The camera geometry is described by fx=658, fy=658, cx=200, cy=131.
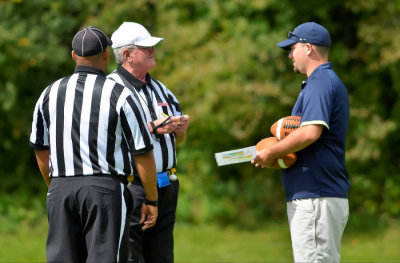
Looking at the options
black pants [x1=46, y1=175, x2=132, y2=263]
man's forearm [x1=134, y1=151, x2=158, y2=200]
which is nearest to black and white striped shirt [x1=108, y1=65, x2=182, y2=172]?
man's forearm [x1=134, y1=151, x2=158, y2=200]

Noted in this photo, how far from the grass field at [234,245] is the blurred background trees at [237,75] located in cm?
44

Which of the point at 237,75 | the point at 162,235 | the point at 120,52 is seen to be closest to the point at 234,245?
the point at 237,75

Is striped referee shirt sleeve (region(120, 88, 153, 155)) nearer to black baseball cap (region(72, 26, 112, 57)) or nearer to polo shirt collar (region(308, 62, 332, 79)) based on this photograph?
black baseball cap (region(72, 26, 112, 57))

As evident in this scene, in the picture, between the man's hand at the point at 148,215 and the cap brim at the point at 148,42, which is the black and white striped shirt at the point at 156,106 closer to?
the cap brim at the point at 148,42

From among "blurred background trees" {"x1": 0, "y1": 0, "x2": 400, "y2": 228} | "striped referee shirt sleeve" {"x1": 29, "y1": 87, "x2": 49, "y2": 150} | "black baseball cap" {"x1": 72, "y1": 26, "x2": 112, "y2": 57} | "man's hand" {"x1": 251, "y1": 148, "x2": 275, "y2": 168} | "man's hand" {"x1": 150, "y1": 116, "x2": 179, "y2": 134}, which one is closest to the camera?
"black baseball cap" {"x1": 72, "y1": 26, "x2": 112, "y2": 57}

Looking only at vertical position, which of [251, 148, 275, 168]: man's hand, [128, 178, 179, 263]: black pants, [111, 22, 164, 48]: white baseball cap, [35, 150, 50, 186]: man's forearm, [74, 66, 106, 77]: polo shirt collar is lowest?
[128, 178, 179, 263]: black pants

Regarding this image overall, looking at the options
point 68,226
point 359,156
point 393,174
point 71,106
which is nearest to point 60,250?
point 68,226

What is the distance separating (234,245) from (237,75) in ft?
8.39

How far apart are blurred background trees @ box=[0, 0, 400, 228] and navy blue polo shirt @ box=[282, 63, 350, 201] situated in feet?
18.6

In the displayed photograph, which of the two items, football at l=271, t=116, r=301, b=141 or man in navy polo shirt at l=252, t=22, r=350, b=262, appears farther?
football at l=271, t=116, r=301, b=141

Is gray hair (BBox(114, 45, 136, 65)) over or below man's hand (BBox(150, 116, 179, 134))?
over

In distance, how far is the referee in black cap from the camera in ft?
12.4

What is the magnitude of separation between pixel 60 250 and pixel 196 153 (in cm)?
701

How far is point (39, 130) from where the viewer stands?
410 centimetres
